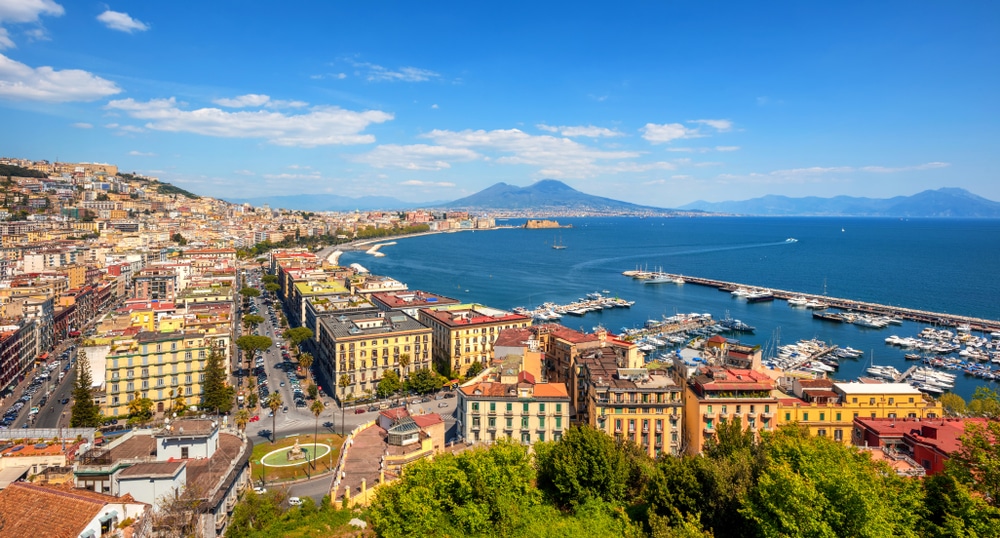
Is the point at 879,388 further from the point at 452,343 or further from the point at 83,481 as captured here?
the point at 83,481

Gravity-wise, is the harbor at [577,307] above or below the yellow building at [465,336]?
below

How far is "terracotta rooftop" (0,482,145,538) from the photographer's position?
11.0 m

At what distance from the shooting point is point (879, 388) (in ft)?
74.0

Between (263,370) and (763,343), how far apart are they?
138ft

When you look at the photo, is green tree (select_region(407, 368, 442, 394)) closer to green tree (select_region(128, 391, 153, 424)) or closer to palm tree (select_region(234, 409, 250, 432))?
palm tree (select_region(234, 409, 250, 432))

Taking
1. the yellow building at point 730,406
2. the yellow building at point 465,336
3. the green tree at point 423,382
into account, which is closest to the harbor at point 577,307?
the yellow building at point 465,336

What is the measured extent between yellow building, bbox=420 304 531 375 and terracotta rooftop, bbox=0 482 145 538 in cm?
2474

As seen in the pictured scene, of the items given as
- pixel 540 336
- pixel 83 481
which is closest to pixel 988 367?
pixel 540 336

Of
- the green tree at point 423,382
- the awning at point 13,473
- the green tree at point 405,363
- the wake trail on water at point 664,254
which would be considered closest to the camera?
the awning at point 13,473

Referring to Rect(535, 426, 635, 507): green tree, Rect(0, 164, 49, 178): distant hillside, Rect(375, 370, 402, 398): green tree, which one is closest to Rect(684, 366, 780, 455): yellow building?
Rect(535, 426, 635, 507): green tree

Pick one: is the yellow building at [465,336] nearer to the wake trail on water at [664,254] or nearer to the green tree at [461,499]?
the green tree at [461,499]

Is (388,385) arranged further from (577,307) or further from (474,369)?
(577,307)

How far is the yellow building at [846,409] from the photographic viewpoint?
2200cm

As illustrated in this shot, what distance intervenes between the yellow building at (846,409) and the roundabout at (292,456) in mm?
18463
